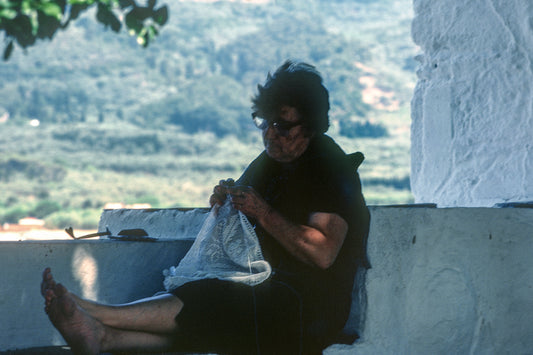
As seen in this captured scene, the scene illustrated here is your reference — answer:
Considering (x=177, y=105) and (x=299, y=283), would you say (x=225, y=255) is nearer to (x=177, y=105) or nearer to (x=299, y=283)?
(x=299, y=283)

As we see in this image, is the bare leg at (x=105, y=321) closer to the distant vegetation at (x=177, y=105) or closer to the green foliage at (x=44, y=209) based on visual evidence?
the distant vegetation at (x=177, y=105)

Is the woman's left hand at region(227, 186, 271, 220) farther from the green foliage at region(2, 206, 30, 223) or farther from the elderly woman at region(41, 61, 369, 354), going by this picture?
the green foliage at region(2, 206, 30, 223)

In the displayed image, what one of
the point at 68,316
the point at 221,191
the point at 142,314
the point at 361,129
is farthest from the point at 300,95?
the point at 361,129

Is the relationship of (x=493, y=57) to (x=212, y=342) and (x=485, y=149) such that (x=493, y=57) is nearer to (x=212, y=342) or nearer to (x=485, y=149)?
(x=485, y=149)

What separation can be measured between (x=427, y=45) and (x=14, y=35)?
2.28 metres

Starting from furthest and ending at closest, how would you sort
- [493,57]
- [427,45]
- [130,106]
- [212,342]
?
1. [130,106]
2. [427,45]
3. [493,57]
4. [212,342]

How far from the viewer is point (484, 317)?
101 inches

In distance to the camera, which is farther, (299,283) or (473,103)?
(473,103)

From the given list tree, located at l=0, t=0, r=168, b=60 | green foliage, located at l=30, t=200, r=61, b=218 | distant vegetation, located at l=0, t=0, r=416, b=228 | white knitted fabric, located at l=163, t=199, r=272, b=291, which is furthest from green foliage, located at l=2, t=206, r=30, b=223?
white knitted fabric, located at l=163, t=199, r=272, b=291

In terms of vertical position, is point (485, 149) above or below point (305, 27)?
below

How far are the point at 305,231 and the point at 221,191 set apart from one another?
370mm

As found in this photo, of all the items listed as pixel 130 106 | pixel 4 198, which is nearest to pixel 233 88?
pixel 130 106

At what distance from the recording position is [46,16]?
2.21m

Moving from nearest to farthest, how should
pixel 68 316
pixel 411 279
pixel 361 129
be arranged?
pixel 68 316
pixel 411 279
pixel 361 129
